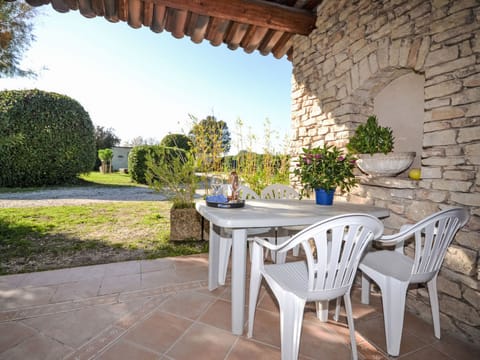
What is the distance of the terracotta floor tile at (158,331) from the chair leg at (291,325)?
712 millimetres

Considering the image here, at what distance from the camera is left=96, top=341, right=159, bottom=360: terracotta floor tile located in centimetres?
133

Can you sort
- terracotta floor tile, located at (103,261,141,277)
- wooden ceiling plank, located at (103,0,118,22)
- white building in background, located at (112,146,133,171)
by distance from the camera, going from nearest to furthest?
terracotta floor tile, located at (103,261,141,277) → wooden ceiling plank, located at (103,0,118,22) → white building in background, located at (112,146,133,171)

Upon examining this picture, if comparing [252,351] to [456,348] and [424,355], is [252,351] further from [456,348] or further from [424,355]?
[456,348]

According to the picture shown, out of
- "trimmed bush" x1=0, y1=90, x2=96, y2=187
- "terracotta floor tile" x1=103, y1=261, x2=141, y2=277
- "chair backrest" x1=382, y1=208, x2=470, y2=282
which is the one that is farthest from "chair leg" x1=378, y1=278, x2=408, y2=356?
"trimmed bush" x1=0, y1=90, x2=96, y2=187

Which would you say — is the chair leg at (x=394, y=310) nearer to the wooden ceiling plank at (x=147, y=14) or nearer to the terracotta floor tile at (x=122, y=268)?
the terracotta floor tile at (x=122, y=268)

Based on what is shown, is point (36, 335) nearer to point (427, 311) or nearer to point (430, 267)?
point (430, 267)

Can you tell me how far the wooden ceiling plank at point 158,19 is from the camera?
109 inches

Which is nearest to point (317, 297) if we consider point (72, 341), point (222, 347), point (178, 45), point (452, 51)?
point (222, 347)

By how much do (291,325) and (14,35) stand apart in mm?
5878

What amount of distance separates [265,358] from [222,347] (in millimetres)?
260

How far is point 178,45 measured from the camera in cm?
420

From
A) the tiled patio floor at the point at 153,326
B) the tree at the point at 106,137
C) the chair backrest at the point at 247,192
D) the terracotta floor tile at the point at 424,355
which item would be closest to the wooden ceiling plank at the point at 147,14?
the chair backrest at the point at 247,192

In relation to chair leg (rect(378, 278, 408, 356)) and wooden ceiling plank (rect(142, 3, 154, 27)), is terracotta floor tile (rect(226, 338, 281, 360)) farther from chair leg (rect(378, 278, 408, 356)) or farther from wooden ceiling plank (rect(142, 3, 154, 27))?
wooden ceiling plank (rect(142, 3, 154, 27))

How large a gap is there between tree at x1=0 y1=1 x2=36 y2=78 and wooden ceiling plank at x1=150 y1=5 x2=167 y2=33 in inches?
104
